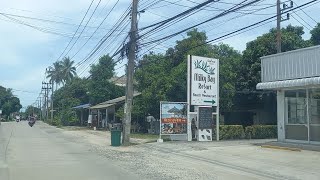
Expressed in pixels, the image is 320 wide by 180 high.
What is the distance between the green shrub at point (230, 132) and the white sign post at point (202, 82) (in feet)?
2.68

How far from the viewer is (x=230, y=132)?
30547mm

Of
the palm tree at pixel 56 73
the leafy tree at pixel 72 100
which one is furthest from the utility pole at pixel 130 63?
the palm tree at pixel 56 73

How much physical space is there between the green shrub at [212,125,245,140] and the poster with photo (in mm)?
2408

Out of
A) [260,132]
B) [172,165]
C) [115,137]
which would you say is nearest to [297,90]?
[260,132]

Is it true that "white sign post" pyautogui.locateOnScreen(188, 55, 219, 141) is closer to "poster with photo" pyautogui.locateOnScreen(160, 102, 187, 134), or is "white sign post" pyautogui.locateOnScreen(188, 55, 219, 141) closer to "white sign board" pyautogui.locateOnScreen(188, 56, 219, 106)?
"white sign board" pyautogui.locateOnScreen(188, 56, 219, 106)

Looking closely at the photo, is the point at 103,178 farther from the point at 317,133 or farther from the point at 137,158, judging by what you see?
the point at 317,133

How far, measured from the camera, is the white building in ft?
74.0

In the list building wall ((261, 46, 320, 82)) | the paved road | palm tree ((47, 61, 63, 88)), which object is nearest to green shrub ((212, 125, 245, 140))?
building wall ((261, 46, 320, 82))

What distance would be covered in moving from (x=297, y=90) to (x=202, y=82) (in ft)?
23.0

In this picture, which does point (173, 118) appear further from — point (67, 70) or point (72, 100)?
point (67, 70)

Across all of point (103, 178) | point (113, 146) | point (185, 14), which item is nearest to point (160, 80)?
point (113, 146)

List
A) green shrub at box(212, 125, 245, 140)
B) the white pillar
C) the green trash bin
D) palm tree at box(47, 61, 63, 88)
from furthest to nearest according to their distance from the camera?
1. palm tree at box(47, 61, 63, 88)
2. green shrub at box(212, 125, 245, 140)
3. the green trash bin
4. the white pillar

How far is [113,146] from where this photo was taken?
2745 centimetres

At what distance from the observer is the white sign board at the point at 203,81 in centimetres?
2894
